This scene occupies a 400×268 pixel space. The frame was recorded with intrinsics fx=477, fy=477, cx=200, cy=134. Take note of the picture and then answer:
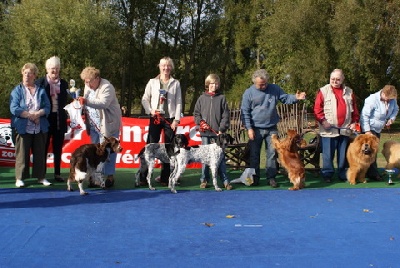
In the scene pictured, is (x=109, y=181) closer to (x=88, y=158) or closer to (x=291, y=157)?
(x=88, y=158)

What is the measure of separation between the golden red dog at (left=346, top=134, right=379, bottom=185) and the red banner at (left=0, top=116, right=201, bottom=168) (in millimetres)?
3172

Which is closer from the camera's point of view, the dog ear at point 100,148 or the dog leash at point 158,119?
the dog ear at point 100,148

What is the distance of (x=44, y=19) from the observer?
2322 centimetres

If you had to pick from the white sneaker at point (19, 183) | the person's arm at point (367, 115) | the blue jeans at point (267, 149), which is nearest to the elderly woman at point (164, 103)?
the blue jeans at point (267, 149)

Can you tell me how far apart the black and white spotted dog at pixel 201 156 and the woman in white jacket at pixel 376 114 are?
8.10 ft

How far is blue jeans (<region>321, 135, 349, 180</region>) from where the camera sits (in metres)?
7.75

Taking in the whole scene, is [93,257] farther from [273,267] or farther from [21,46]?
[21,46]

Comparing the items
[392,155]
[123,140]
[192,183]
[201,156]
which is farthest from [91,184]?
[392,155]

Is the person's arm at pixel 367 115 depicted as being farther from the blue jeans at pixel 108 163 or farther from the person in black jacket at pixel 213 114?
the blue jeans at pixel 108 163

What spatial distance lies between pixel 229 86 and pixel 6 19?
53.8 feet

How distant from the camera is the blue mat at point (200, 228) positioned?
405cm

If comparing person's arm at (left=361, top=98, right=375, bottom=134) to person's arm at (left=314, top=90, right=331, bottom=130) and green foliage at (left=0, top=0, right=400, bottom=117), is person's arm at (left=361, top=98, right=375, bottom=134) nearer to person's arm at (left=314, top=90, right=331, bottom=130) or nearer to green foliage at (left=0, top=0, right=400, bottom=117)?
person's arm at (left=314, top=90, right=331, bottom=130)

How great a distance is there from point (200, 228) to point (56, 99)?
348 centimetres

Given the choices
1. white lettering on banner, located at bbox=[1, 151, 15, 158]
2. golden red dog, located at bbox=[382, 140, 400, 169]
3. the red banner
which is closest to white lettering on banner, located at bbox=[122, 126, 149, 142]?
the red banner
